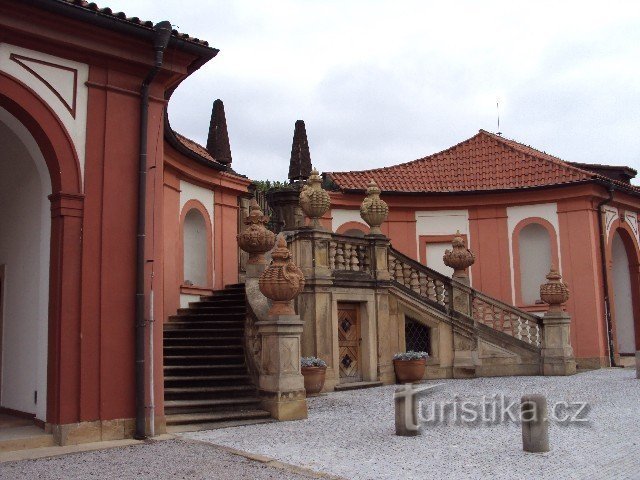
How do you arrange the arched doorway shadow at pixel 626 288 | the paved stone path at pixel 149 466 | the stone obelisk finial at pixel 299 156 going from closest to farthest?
the paved stone path at pixel 149 466 → the arched doorway shadow at pixel 626 288 → the stone obelisk finial at pixel 299 156

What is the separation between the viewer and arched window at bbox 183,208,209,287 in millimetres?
16594

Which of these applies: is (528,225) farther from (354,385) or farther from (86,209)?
(86,209)

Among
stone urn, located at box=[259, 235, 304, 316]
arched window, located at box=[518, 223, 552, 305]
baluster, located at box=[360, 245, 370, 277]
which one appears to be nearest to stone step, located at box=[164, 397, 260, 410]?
stone urn, located at box=[259, 235, 304, 316]

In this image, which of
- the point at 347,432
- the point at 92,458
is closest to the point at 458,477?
A: the point at 347,432

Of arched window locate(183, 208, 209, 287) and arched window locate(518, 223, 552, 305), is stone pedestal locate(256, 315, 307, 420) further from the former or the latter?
arched window locate(518, 223, 552, 305)

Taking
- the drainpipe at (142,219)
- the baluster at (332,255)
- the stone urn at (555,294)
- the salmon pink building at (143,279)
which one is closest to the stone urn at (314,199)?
the salmon pink building at (143,279)

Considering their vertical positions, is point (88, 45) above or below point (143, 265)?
above

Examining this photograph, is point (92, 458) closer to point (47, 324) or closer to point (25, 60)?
point (47, 324)

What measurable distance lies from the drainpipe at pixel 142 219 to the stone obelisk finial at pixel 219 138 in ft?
36.2

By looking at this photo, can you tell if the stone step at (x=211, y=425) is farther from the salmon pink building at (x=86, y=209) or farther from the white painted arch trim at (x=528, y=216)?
the white painted arch trim at (x=528, y=216)

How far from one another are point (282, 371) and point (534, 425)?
3803mm

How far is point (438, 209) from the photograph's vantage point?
21.1 meters

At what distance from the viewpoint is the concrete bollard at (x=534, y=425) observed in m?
7.30

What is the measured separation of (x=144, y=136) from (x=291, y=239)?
572 centimetres
